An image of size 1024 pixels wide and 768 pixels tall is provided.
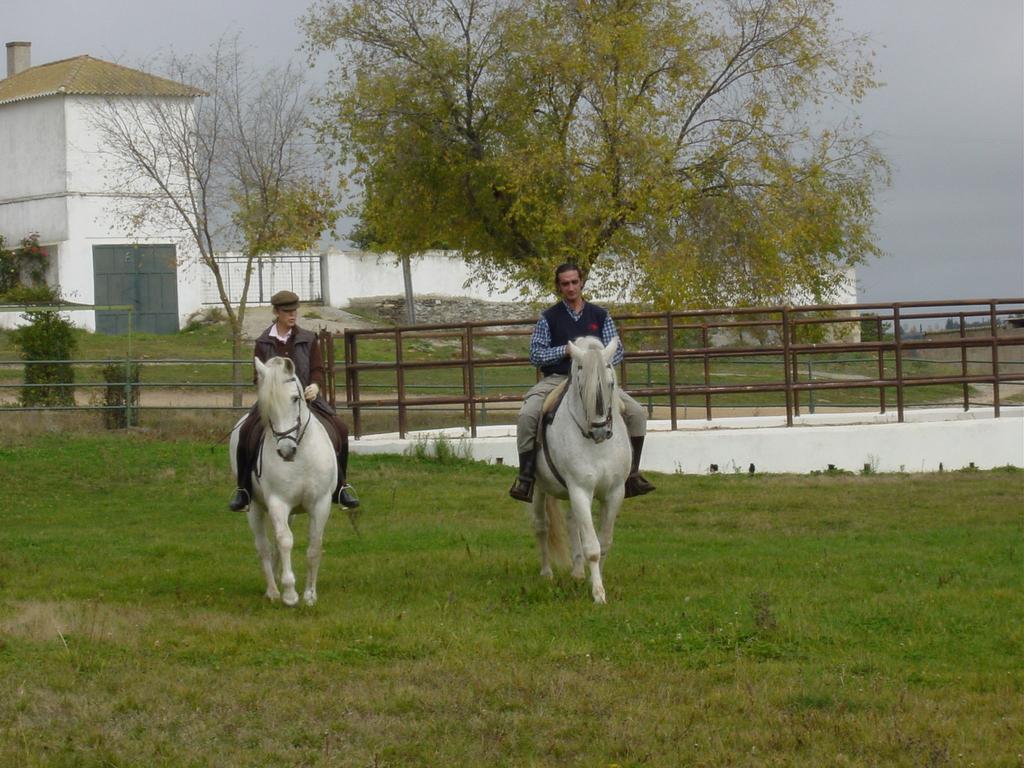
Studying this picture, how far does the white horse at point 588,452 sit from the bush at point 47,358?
663 inches

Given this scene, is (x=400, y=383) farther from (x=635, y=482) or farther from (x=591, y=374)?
(x=591, y=374)

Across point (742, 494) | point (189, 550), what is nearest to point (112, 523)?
point (189, 550)

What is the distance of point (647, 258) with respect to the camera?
2569 centimetres

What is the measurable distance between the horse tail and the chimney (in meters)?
44.8

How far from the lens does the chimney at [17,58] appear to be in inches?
2016

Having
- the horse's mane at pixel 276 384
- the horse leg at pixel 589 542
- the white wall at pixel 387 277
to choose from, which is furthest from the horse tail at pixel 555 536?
the white wall at pixel 387 277

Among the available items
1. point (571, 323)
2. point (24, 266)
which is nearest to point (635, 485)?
point (571, 323)

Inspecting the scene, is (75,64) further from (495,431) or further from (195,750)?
(195,750)

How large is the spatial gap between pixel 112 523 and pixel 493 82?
14059 millimetres

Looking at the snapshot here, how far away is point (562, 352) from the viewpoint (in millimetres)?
10672

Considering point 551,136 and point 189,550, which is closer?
point 189,550

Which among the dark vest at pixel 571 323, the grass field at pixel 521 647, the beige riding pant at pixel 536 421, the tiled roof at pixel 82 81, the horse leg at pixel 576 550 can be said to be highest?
the tiled roof at pixel 82 81

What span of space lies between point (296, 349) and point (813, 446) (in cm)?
1185

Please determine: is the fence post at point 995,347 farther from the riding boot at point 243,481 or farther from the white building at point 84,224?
the white building at point 84,224
